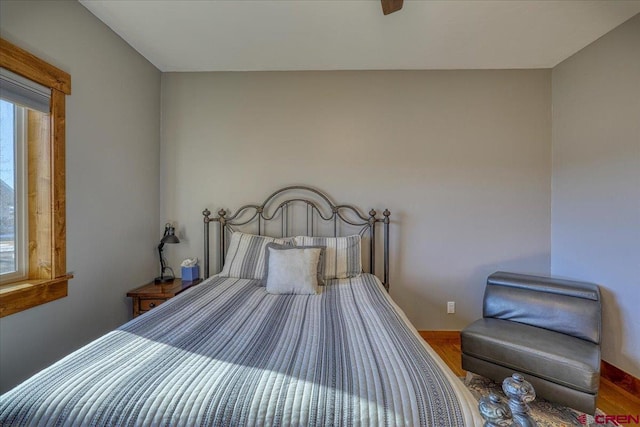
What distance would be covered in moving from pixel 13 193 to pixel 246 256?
141 cm

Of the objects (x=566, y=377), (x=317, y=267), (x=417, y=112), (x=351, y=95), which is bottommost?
(x=566, y=377)

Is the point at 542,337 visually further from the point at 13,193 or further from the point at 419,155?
the point at 13,193

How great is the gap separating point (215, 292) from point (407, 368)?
54.1 inches

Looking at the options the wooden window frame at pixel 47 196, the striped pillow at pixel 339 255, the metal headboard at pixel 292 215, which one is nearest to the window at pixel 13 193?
the wooden window frame at pixel 47 196

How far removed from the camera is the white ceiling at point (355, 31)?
1.82m

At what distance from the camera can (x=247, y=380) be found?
2.98 ft

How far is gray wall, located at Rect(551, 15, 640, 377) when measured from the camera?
1.96m

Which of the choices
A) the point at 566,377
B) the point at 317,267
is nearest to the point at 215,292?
the point at 317,267

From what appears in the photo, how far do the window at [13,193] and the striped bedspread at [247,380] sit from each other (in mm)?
820

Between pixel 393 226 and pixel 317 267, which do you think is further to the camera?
pixel 393 226

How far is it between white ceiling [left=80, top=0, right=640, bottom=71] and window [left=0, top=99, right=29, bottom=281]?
0.91 metres

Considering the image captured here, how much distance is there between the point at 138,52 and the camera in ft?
7.78

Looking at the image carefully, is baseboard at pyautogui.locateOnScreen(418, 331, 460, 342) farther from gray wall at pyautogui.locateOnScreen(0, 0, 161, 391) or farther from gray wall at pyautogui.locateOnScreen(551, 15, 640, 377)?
gray wall at pyautogui.locateOnScreen(0, 0, 161, 391)

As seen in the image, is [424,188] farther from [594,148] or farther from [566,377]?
[566,377]
